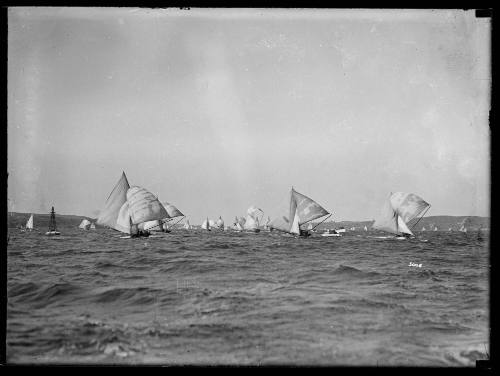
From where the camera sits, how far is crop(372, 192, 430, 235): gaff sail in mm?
39344

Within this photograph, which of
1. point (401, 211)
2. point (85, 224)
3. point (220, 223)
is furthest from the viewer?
point (220, 223)

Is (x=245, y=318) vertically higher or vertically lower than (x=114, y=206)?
lower

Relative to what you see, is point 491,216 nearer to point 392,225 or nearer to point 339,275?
point 339,275

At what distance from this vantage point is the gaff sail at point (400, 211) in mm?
39344

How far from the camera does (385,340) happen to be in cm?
840

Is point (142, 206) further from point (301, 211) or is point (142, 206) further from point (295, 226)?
point (295, 226)

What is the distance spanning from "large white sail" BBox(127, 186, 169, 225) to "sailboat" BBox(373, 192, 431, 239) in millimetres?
26317

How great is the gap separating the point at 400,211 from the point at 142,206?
29.4 m

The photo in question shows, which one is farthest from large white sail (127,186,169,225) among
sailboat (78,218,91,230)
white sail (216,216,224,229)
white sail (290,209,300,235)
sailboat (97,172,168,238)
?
white sail (216,216,224,229)

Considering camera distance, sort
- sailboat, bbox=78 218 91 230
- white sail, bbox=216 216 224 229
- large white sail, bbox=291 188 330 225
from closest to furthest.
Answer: large white sail, bbox=291 188 330 225 → sailboat, bbox=78 218 91 230 → white sail, bbox=216 216 224 229

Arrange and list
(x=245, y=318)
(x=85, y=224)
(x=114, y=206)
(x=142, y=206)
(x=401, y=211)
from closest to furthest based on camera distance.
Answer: (x=245, y=318), (x=114, y=206), (x=142, y=206), (x=401, y=211), (x=85, y=224)

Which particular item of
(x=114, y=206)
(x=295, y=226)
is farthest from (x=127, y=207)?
(x=295, y=226)

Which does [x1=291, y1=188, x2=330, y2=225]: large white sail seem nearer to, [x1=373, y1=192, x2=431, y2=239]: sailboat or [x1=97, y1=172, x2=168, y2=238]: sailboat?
[x1=373, y1=192, x2=431, y2=239]: sailboat

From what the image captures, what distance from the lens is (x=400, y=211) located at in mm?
43125
